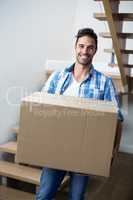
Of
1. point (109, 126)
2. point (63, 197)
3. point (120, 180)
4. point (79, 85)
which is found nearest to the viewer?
point (109, 126)

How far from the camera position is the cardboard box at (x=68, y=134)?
1226mm

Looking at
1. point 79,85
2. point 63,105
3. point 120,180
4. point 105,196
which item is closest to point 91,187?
point 105,196

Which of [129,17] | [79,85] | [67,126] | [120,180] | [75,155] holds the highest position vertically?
[129,17]

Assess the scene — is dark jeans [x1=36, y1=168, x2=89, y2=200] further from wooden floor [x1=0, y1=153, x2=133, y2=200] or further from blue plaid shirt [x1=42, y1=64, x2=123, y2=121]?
wooden floor [x1=0, y1=153, x2=133, y2=200]

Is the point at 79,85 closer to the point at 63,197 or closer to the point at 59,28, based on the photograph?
the point at 63,197

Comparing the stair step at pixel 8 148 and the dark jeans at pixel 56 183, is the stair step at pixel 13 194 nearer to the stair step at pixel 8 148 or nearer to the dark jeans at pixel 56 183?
the stair step at pixel 8 148

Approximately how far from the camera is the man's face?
4.77 feet

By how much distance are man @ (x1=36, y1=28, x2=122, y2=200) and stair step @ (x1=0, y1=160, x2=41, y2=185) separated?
2.61 ft

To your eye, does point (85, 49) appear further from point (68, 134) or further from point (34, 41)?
point (34, 41)

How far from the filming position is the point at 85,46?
146 centimetres

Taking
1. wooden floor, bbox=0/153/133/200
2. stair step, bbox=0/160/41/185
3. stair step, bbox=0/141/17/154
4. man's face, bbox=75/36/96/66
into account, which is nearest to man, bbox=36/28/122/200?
man's face, bbox=75/36/96/66

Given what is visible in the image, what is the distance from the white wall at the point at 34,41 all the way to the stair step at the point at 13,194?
1.43 ft

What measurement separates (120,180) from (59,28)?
177cm

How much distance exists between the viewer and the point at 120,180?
2.85 metres
